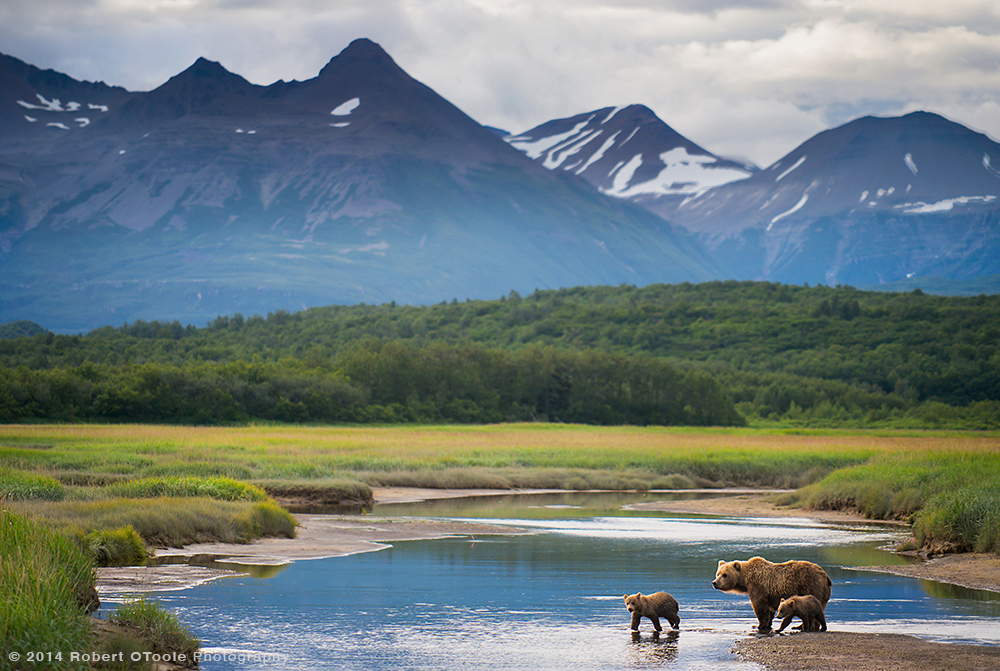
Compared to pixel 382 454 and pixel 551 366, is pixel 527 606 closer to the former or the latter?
pixel 382 454

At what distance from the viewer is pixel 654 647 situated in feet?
49.3

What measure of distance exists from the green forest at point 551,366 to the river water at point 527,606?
55.4 meters

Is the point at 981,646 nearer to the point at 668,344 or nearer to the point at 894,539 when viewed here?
the point at 894,539

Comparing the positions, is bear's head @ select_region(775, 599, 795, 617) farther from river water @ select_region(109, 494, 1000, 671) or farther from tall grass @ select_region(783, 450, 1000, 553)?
tall grass @ select_region(783, 450, 1000, 553)

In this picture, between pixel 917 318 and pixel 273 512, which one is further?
pixel 917 318

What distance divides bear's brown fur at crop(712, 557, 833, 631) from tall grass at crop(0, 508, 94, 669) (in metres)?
8.67

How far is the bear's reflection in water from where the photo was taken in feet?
46.9

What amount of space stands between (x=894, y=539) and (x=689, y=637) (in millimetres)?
15745

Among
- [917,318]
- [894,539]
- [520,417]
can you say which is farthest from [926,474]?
[917,318]

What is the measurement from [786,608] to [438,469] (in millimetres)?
35968

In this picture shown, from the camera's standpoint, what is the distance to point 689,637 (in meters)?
15.8

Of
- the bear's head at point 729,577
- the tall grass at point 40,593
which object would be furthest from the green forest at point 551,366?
the bear's head at point 729,577
